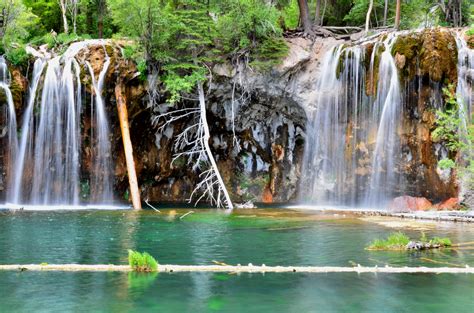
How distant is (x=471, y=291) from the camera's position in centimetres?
743

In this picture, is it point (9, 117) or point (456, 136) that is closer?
point (456, 136)

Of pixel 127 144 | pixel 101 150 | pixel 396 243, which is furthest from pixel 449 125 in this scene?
pixel 101 150

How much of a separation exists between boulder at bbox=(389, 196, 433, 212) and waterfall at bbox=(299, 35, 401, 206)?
0.61 metres

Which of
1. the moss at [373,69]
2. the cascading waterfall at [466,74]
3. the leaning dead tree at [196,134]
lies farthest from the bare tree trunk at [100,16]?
the cascading waterfall at [466,74]

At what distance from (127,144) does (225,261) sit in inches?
544

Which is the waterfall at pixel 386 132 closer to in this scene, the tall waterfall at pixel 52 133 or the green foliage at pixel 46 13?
→ the tall waterfall at pixel 52 133

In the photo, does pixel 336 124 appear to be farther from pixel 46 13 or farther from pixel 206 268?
pixel 46 13

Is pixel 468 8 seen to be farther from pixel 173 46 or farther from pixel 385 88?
pixel 173 46

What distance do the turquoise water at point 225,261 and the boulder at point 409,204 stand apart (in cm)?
659

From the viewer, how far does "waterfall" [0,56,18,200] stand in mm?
23016

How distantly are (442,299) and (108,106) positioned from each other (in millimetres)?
19664

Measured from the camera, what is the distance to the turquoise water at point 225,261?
6.90m

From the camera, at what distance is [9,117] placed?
23.2 m

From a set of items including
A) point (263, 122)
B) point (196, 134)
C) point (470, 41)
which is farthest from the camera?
point (263, 122)
